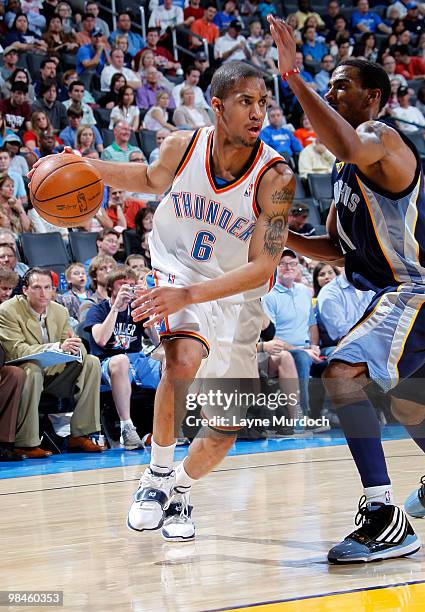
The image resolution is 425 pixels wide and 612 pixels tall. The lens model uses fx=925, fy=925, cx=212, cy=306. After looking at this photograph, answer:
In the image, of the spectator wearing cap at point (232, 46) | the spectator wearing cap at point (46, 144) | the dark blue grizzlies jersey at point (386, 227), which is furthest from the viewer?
the spectator wearing cap at point (232, 46)

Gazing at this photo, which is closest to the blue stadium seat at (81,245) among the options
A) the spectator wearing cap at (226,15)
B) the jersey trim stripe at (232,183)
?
the jersey trim stripe at (232,183)

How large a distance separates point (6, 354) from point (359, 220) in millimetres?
3799

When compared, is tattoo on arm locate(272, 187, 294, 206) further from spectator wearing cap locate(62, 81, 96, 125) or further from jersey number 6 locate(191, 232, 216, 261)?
spectator wearing cap locate(62, 81, 96, 125)

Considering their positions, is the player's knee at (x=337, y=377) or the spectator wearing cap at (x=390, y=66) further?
the spectator wearing cap at (x=390, y=66)

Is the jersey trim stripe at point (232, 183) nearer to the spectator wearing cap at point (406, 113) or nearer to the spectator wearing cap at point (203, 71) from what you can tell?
the spectator wearing cap at point (203, 71)

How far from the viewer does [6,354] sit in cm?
680

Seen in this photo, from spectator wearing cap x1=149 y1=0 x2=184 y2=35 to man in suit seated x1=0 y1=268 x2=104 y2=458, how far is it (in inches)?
301

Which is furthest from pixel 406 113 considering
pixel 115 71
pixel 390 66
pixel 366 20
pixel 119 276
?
pixel 119 276

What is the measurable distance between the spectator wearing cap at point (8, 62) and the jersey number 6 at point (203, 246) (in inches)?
290

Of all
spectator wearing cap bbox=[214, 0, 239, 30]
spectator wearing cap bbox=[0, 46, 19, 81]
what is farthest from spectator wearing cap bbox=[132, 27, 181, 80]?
spectator wearing cap bbox=[0, 46, 19, 81]

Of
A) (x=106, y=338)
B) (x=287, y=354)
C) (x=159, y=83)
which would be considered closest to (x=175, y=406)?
(x=106, y=338)

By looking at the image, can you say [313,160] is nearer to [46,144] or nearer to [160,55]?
[160,55]

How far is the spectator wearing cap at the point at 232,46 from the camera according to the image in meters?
13.7

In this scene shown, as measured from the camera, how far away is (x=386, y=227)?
3629 millimetres
